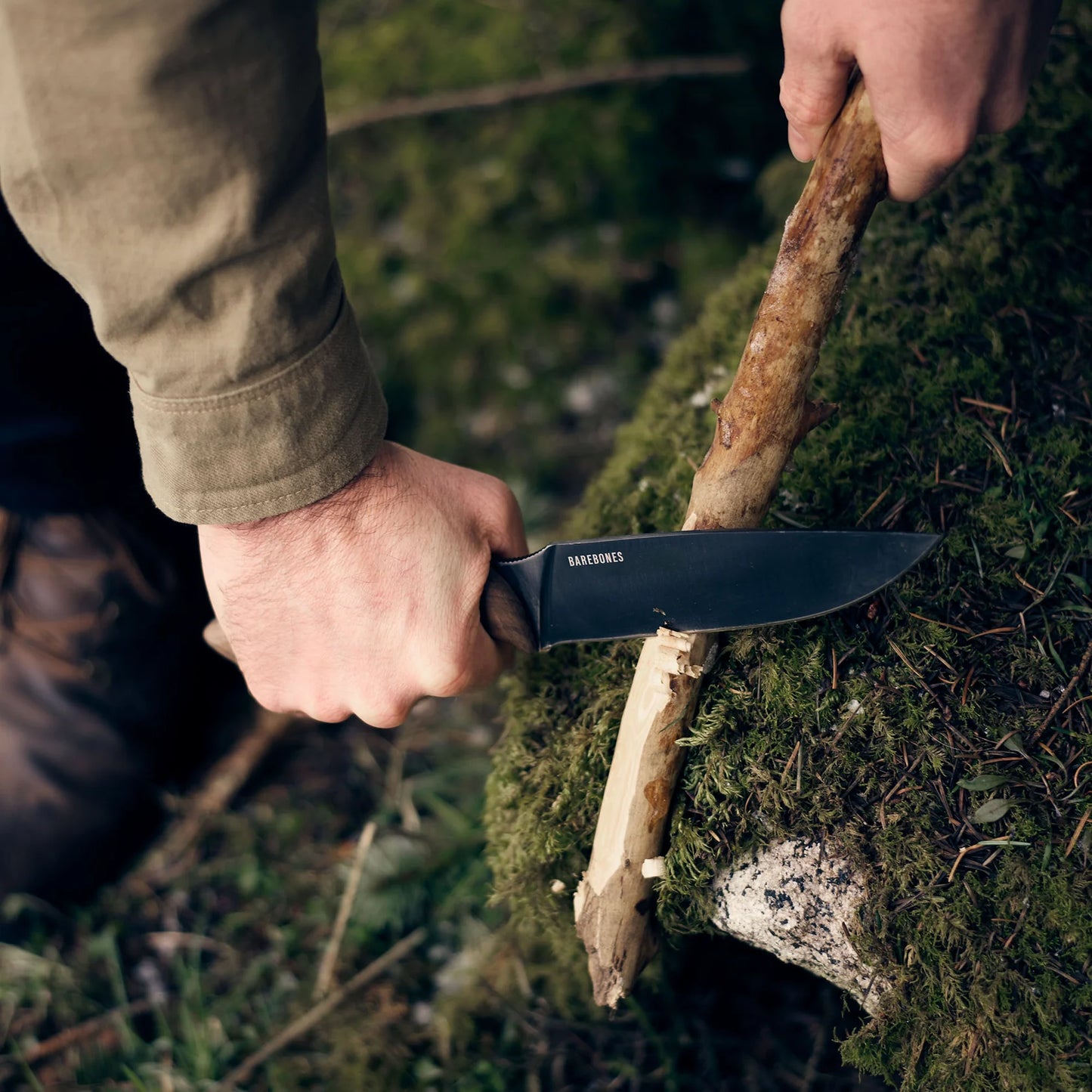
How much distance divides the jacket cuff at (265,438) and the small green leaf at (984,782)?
1340 millimetres

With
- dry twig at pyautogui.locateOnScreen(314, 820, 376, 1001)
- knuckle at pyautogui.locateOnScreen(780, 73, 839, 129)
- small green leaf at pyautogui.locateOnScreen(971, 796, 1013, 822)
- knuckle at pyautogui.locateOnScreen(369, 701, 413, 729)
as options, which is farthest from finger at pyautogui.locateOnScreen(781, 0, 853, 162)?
dry twig at pyautogui.locateOnScreen(314, 820, 376, 1001)

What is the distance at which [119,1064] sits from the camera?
241 cm

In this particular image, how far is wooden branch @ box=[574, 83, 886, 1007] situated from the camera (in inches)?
58.7

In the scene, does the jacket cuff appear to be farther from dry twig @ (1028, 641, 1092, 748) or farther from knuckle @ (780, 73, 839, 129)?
dry twig @ (1028, 641, 1092, 748)

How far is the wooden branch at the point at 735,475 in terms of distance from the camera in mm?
1492

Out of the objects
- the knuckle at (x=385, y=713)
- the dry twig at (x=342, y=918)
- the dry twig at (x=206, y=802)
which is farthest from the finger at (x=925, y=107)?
the dry twig at (x=206, y=802)

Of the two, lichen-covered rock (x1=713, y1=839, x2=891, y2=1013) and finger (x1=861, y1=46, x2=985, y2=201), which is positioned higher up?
finger (x1=861, y1=46, x2=985, y2=201)

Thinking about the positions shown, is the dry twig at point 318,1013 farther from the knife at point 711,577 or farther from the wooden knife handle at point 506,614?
the knife at point 711,577

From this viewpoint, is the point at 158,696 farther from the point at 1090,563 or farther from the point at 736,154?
the point at 736,154

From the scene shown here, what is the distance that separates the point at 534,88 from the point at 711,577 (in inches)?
108

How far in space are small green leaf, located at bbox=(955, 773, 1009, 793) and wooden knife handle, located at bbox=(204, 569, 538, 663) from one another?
88 cm

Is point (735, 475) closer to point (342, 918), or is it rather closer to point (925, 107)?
point (925, 107)

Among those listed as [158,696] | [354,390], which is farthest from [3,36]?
[158,696]

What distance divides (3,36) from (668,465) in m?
1.57
